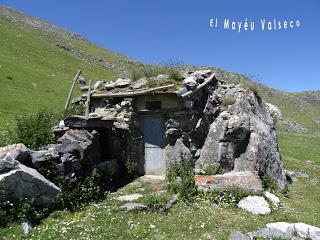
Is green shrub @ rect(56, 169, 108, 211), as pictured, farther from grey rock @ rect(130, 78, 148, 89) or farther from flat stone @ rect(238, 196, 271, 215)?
flat stone @ rect(238, 196, 271, 215)

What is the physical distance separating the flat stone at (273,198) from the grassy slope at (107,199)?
40 cm

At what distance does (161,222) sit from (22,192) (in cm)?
476

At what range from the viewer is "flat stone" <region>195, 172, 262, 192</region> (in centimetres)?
1814

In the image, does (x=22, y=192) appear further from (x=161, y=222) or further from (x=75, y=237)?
(x=161, y=222)

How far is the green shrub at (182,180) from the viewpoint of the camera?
1745 cm

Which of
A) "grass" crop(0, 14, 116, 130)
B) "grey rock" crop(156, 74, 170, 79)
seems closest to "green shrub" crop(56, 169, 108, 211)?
"grey rock" crop(156, 74, 170, 79)

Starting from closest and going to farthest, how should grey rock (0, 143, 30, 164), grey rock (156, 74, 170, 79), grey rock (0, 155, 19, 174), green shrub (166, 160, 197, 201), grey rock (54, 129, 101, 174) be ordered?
grey rock (0, 155, 19, 174)
grey rock (0, 143, 30, 164)
grey rock (54, 129, 101, 174)
green shrub (166, 160, 197, 201)
grey rock (156, 74, 170, 79)

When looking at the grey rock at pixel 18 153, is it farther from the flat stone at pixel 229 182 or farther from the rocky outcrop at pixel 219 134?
the rocky outcrop at pixel 219 134

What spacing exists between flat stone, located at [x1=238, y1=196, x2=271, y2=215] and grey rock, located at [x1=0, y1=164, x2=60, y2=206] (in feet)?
23.1

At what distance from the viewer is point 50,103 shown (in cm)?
3706

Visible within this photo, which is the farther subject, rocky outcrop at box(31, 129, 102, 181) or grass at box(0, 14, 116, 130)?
grass at box(0, 14, 116, 130)

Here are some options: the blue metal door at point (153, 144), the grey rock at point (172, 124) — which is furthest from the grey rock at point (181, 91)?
the blue metal door at point (153, 144)

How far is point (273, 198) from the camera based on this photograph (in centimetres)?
1847

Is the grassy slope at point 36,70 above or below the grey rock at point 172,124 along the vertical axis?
above
